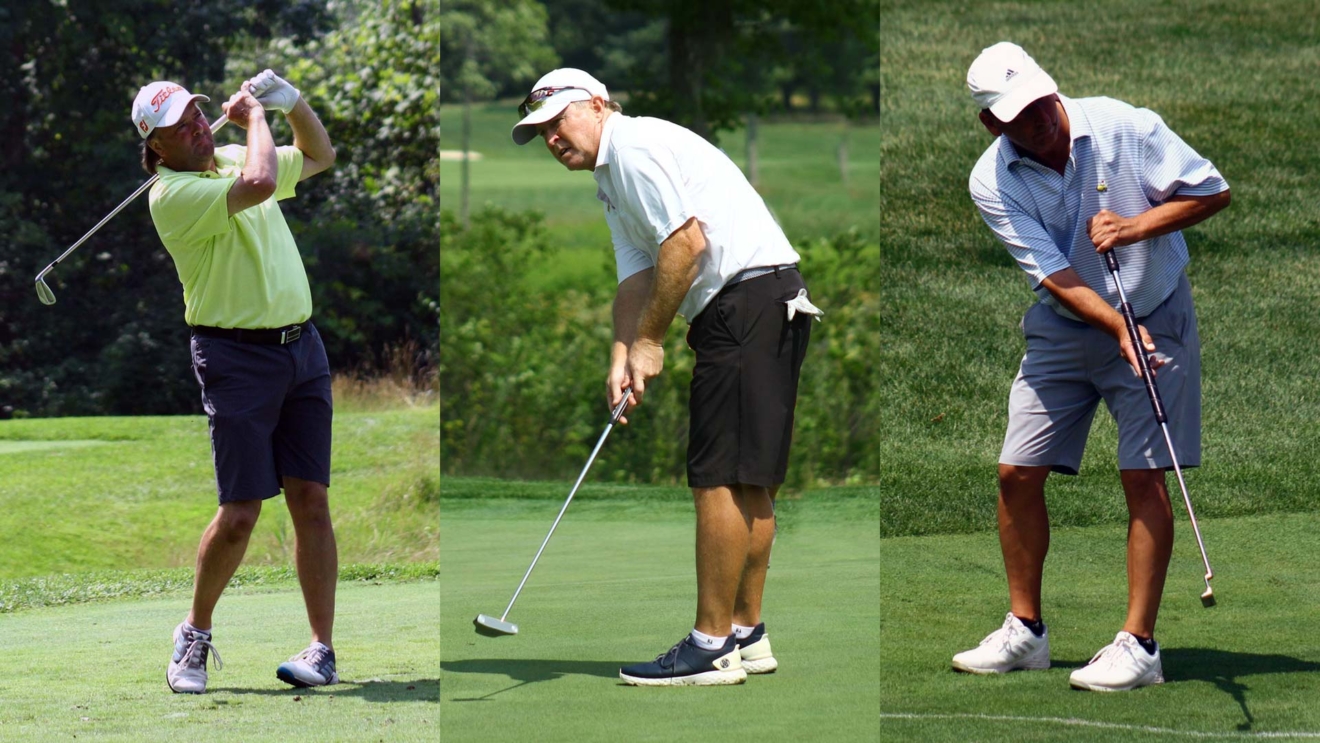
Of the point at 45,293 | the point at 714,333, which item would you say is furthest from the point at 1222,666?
the point at 45,293

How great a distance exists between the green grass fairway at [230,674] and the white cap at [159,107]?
1.25 meters

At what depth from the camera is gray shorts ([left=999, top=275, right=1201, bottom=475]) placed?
11.0ft

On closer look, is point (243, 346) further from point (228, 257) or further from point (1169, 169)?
point (1169, 169)

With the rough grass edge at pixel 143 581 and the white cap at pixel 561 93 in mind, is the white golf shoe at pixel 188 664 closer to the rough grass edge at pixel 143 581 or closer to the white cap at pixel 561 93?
the rough grass edge at pixel 143 581

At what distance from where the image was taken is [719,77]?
29.5 ft

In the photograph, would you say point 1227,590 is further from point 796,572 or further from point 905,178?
point 905,178

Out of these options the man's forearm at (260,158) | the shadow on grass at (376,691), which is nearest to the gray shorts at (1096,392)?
the shadow on grass at (376,691)

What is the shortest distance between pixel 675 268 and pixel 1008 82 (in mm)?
752

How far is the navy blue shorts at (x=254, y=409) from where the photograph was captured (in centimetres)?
358

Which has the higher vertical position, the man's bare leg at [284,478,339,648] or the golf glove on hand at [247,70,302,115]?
the golf glove on hand at [247,70,302,115]

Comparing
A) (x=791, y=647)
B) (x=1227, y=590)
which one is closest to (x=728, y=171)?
(x=791, y=647)

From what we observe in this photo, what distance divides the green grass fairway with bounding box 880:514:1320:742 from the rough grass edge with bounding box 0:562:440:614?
5.17 ft

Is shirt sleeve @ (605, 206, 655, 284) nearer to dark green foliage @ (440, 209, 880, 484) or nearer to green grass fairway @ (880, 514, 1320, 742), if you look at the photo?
green grass fairway @ (880, 514, 1320, 742)

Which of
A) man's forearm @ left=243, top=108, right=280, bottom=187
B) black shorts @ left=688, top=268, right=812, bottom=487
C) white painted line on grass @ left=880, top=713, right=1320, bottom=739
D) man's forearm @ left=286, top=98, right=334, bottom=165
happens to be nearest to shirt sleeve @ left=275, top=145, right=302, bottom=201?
man's forearm @ left=286, top=98, right=334, bottom=165
